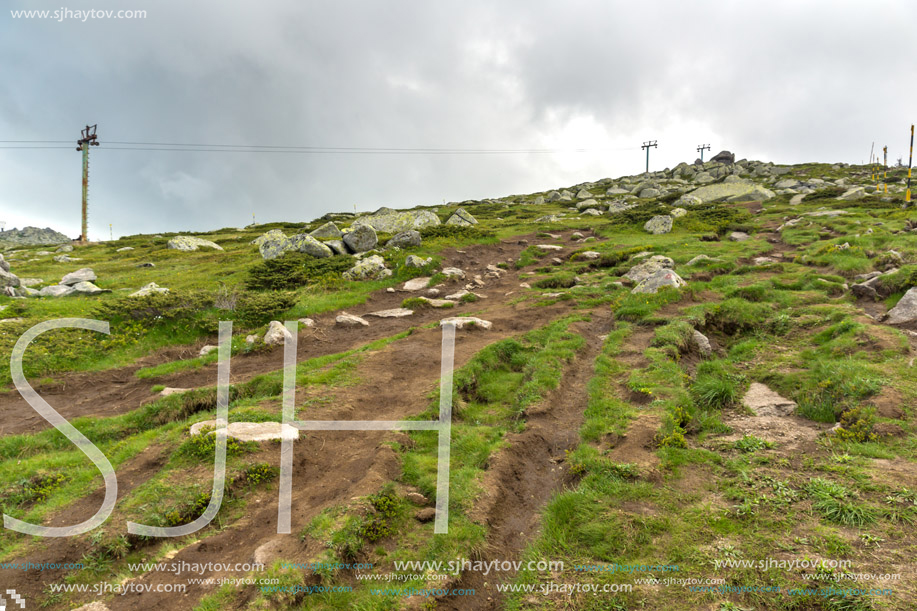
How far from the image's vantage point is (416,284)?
29.3 meters

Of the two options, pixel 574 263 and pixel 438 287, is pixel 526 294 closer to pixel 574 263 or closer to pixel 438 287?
pixel 438 287

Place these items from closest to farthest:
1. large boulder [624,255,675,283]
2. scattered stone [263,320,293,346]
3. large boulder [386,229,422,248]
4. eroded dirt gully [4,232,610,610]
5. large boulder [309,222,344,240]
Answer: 1. eroded dirt gully [4,232,610,610]
2. scattered stone [263,320,293,346]
3. large boulder [624,255,675,283]
4. large boulder [386,229,422,248]
5. large boulder [309,222,344,240]

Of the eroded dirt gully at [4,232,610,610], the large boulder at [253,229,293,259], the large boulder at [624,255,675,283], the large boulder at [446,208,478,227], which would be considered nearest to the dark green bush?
the large boulder at [253,229,293,259]

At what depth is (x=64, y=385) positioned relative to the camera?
1620 centimetres

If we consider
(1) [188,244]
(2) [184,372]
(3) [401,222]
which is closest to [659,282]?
(2) [184,372]

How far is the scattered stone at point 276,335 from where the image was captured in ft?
66.0

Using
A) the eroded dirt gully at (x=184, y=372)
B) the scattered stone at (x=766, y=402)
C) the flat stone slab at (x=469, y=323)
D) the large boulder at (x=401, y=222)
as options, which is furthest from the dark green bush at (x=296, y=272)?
the scattered stone at (x=766, y=402)

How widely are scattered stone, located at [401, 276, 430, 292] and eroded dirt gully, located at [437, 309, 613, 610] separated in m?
16.2

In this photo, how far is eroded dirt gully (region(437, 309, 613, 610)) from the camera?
7156 millimetres

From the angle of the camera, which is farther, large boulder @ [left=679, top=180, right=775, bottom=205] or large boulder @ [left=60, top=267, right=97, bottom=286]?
large boulder @ [left=679, top=180, right=775, bottom=205]

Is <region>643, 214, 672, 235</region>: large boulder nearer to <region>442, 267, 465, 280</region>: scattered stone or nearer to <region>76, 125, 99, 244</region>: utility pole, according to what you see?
<region>442, 267, 465, 280</region>: scattered stone

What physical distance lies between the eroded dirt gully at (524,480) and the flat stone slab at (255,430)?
5.34 m

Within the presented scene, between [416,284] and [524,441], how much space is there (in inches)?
772

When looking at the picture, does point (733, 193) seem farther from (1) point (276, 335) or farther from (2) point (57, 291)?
(2) point (57, 291)
